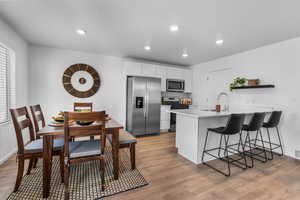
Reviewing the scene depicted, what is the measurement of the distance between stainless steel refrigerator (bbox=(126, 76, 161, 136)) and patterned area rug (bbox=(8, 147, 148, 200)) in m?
1.74

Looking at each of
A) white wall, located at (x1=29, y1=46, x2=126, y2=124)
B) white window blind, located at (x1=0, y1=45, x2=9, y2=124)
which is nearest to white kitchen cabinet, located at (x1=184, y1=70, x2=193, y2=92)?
white wall, located at (x1=29, y1=46, x2=126, y2=124)

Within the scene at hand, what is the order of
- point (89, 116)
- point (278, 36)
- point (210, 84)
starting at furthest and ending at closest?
point (210, 84) < point (278, 36) < point (89, 116)

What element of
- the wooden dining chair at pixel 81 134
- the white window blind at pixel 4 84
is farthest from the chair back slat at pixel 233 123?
the white window blind at pixel 4 84

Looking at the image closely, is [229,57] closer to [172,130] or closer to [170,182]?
[172,130]

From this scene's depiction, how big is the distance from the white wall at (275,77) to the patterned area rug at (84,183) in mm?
3182

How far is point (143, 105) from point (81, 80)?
1920 millimetres

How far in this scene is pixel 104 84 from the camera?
4098mm

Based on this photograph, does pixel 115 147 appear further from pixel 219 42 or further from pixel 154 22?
pixel 219 42

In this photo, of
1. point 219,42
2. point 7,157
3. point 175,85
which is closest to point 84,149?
point 7,157

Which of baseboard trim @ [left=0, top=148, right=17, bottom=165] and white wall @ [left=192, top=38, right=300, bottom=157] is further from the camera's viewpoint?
white wall @ [left=192, top=38, right=300, bottom=157]

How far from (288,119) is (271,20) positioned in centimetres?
205

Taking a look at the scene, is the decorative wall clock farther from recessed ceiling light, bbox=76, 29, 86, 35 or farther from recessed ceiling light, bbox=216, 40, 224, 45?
recessed ceiling light, bbox=216, 40, 224, 45

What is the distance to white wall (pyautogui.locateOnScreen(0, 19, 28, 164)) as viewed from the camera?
229 cm

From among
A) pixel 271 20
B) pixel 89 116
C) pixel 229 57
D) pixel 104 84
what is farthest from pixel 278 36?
pixel 104 84
